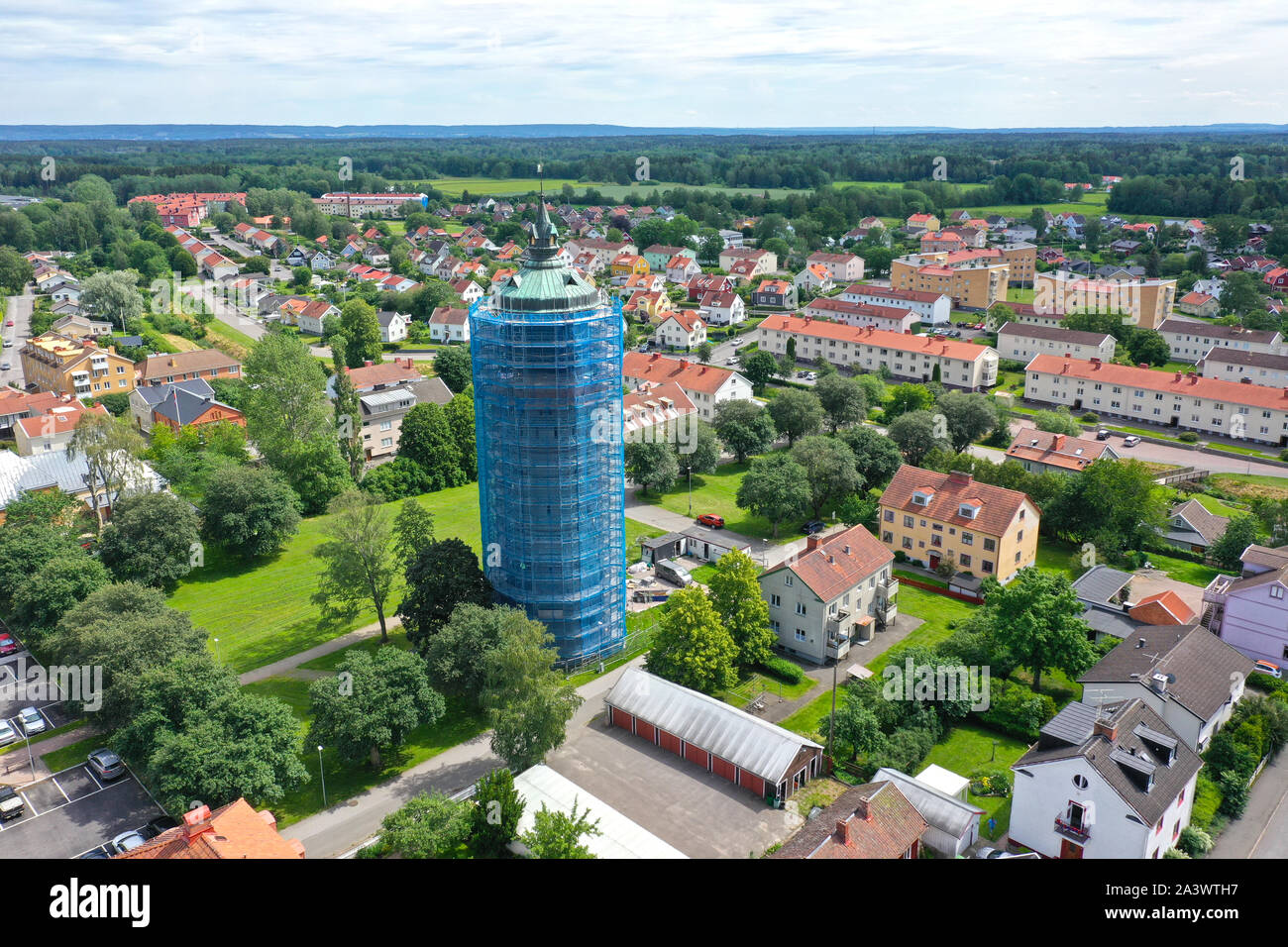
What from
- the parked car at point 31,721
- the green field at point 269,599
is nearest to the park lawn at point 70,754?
the parked car at point 31,721

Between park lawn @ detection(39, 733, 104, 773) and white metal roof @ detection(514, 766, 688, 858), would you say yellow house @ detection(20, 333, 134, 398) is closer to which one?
park lawn @ detection(39, 733, 104, 773)

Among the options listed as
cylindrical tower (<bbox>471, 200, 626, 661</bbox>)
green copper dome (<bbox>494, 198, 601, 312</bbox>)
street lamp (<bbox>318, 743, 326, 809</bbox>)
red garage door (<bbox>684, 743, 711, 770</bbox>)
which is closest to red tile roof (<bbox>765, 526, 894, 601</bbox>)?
A: cylindrical tower (<bbox>471, 200, 626, 661</bbox>)

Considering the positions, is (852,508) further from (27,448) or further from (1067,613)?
(27,448)

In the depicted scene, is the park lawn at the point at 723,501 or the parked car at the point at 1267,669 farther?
the park lawn at the point at 723,501

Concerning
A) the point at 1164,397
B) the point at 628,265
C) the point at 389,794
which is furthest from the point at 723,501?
the point at 628,265

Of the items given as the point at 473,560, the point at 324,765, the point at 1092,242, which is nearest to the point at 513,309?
the point at 473,560

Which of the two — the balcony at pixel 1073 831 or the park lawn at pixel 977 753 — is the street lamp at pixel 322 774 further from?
the balcony at pixel 1073 831
